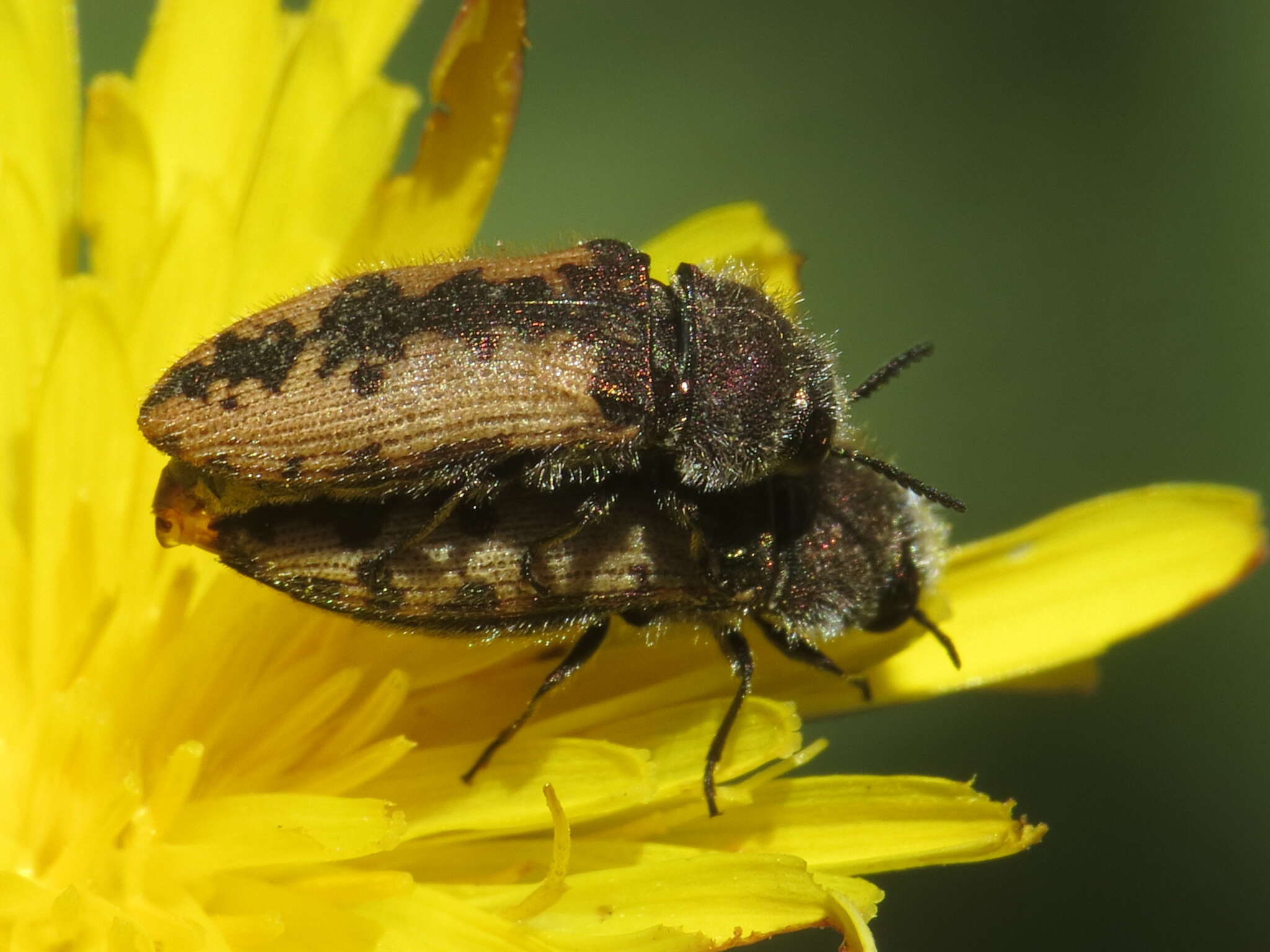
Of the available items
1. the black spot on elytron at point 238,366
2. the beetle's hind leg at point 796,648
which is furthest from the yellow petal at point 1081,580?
the black spot on elytron at point 238,366

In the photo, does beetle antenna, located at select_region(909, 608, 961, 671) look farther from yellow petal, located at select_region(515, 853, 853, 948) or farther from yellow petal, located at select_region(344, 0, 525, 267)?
yellow petal, located at select_region(344, 0, 525, 267)

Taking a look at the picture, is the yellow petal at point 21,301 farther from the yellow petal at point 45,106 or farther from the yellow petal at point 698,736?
the yellow petal at point 698,736

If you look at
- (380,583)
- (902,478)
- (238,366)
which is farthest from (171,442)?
(902,478)

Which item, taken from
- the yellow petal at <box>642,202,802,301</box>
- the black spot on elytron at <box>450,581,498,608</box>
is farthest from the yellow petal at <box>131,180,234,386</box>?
the yellow petal at <box>642,202,802,301</box>

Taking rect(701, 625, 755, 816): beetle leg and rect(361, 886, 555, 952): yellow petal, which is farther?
rect(701, 625, 755, 816): beetle leg

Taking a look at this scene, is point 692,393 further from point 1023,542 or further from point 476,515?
point 1023,542

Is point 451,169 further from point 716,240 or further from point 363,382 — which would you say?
point 363,382
